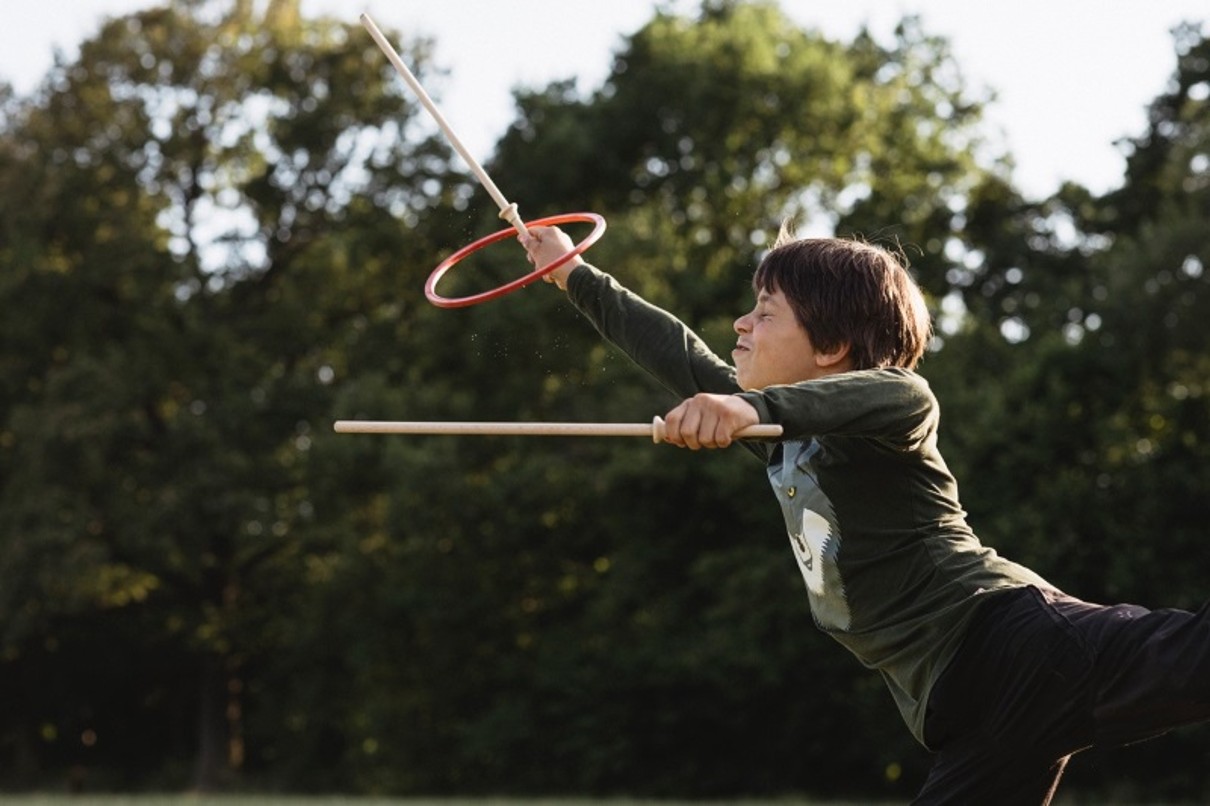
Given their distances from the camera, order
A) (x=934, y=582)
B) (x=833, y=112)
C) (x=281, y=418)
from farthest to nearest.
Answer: (x=281, y=418), (x=833, y=112), (x=934, y=582)

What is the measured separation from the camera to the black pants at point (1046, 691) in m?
4.20

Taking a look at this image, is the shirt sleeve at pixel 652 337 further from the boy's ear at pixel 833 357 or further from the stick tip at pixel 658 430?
the stick tip at pixel 658 430

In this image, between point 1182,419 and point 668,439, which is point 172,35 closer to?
point 1182,419

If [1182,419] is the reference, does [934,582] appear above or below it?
above

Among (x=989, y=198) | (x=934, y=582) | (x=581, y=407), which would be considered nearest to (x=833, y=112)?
(x=989, y=198)

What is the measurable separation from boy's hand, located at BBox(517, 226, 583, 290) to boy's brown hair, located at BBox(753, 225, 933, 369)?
1.33 m

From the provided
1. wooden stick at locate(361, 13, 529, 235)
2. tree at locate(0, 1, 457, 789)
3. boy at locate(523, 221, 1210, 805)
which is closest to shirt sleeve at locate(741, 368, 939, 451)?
boy at locate(523, 221, 1210, 805)

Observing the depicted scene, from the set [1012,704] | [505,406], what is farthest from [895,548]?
[505,406]

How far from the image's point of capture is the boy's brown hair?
479 centimetres

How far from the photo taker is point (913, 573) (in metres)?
4.59

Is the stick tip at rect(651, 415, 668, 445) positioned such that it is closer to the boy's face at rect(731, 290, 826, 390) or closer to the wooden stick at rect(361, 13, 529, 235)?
the boy's face at rect(731, 290, 826, 390)

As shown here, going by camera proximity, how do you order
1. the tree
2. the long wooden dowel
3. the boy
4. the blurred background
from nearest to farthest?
the long wooden dowel
the boy
the blurred background
the tree

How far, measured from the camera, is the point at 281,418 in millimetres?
34906

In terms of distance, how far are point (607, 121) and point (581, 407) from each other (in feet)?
18.7
